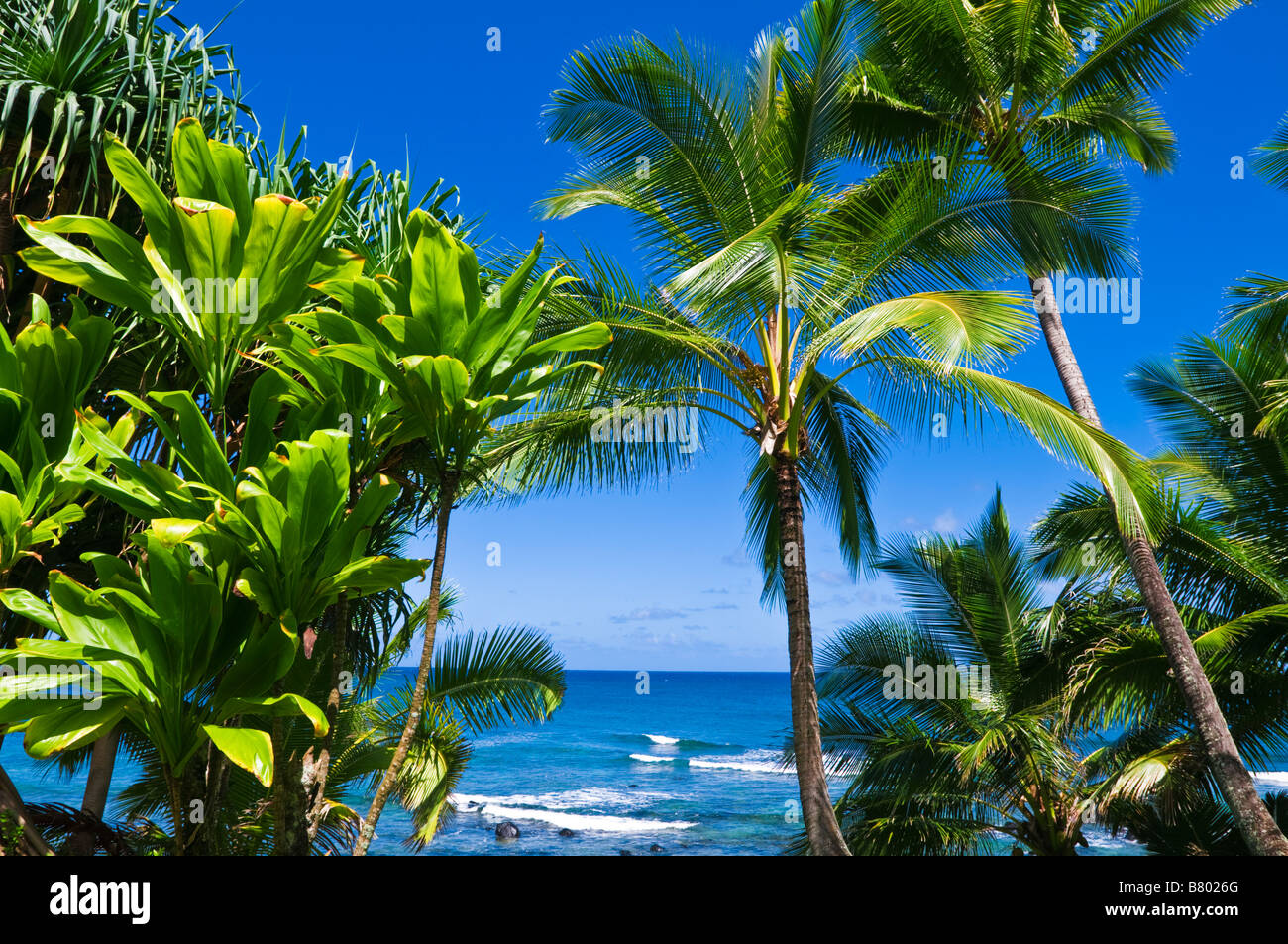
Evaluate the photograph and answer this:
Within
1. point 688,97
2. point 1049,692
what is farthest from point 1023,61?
point 1049,692

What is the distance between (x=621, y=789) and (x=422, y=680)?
30.0 meters

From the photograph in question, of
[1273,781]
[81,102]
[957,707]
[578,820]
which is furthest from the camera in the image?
[1273,781]

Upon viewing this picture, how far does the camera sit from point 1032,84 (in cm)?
776

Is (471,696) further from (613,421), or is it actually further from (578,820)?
(578,820)

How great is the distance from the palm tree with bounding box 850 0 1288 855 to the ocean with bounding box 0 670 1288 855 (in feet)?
20.2

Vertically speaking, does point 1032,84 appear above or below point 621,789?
above

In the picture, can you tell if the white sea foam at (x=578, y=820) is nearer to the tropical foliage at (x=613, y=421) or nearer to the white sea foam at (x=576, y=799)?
the white sea foam at (x=576, y=799)

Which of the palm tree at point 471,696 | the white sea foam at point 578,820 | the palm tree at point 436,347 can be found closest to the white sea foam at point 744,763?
the white sea foam at point 578,820

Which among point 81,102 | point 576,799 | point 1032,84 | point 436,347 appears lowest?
point 576,799

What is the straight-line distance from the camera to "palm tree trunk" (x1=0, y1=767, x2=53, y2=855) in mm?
3059

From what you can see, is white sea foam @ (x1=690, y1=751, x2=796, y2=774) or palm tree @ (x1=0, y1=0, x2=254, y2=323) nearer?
palm tree @ (x1=0, y1=0, x2=254, y2=323)

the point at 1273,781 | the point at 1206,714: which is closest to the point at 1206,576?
the point at 1206,714

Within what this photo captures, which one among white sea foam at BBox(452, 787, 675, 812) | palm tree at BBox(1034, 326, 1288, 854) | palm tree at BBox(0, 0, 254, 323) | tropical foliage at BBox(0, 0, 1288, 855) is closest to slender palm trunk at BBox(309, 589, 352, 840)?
tropical foliage at BBox(0, 0, 1288, 855)

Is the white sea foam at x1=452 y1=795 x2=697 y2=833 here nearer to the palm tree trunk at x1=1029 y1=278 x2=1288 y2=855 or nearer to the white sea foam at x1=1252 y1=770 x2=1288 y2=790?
the palm tree trunk at x1=1029 y1=278 x2=1288 y2=855
